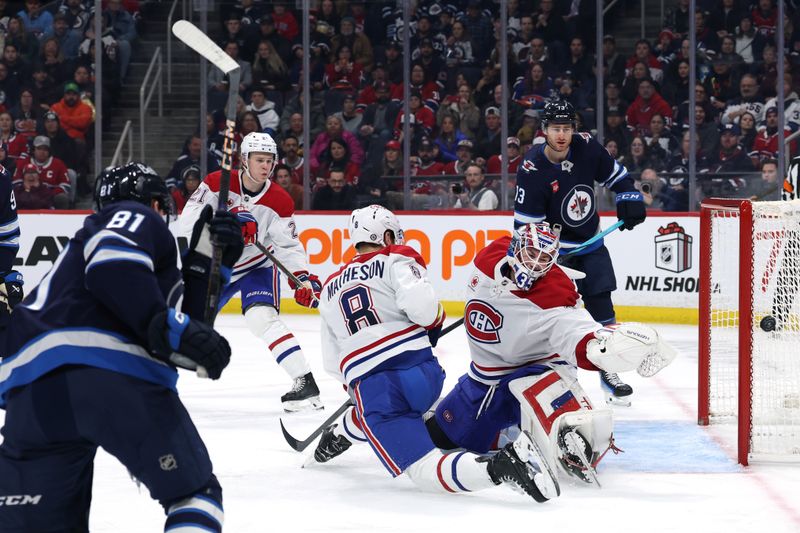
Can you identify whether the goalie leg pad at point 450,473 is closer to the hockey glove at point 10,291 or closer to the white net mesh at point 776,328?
the white net mesh at point 776,328

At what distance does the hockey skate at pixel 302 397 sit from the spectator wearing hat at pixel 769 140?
4335 millimetres

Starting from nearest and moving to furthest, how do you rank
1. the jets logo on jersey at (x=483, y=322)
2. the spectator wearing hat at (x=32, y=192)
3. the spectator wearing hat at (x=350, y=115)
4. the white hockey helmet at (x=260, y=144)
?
1. the jets logo on jersey at (x=483, y=322)
2. the white hockey helmet at (x=260, y=144)
3. the spectator wearing hat at (x=32, y=192)
4. the spectator wearing hat at (x=350, y=115)

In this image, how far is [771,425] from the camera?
13.4ft

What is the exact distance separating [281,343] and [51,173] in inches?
179

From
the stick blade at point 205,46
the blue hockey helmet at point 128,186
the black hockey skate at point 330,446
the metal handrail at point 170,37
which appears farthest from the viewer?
the metal handrail at point 170,37

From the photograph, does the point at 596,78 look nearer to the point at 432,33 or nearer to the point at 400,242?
the point at 432,33

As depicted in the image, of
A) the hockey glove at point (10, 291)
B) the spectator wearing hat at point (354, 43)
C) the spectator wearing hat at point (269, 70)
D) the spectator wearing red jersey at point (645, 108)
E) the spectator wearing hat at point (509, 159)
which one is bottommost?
the hockey glove at point (10, 291)

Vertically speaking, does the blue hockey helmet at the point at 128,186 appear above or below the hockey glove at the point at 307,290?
above

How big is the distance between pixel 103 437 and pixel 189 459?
157 millimetres

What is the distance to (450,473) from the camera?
3.18 metres

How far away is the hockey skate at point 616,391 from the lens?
4.87 m

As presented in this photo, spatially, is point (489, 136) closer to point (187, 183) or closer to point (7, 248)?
point (187, 183)

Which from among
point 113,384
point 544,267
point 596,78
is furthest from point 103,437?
point 596,78

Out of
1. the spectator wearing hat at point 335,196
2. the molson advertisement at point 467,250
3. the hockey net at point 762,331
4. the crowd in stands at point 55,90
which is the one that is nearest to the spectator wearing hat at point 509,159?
the molson advertisement at point 467,250
